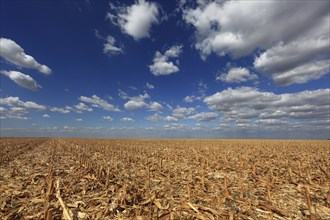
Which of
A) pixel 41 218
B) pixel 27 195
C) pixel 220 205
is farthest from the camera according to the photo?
pixel 27 195

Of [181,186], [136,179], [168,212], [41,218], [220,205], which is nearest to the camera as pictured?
[41,218]

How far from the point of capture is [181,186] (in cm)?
830

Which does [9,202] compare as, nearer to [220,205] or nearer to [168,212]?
[168,212]

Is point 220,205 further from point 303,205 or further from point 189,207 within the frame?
point 303,205

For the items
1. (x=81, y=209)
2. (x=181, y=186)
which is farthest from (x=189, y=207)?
(x=81, y=209)

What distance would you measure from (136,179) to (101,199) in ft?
10.2

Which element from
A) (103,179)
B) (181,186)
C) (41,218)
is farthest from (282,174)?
(41,218)

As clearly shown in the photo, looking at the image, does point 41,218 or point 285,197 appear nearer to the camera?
point 41,218

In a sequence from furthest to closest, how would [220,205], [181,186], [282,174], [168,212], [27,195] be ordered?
[282,174] < [181,186] < [27,195] < [220,205] < [168,212]

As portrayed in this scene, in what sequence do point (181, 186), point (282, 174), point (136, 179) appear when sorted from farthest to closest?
point (282, 174), point (136, 179), point (181, 186)

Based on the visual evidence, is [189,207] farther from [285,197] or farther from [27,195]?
[27,195]

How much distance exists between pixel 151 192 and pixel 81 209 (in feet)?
7.96

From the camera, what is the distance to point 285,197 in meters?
7.01

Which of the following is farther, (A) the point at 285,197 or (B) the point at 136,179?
(B) the point at 136,179
